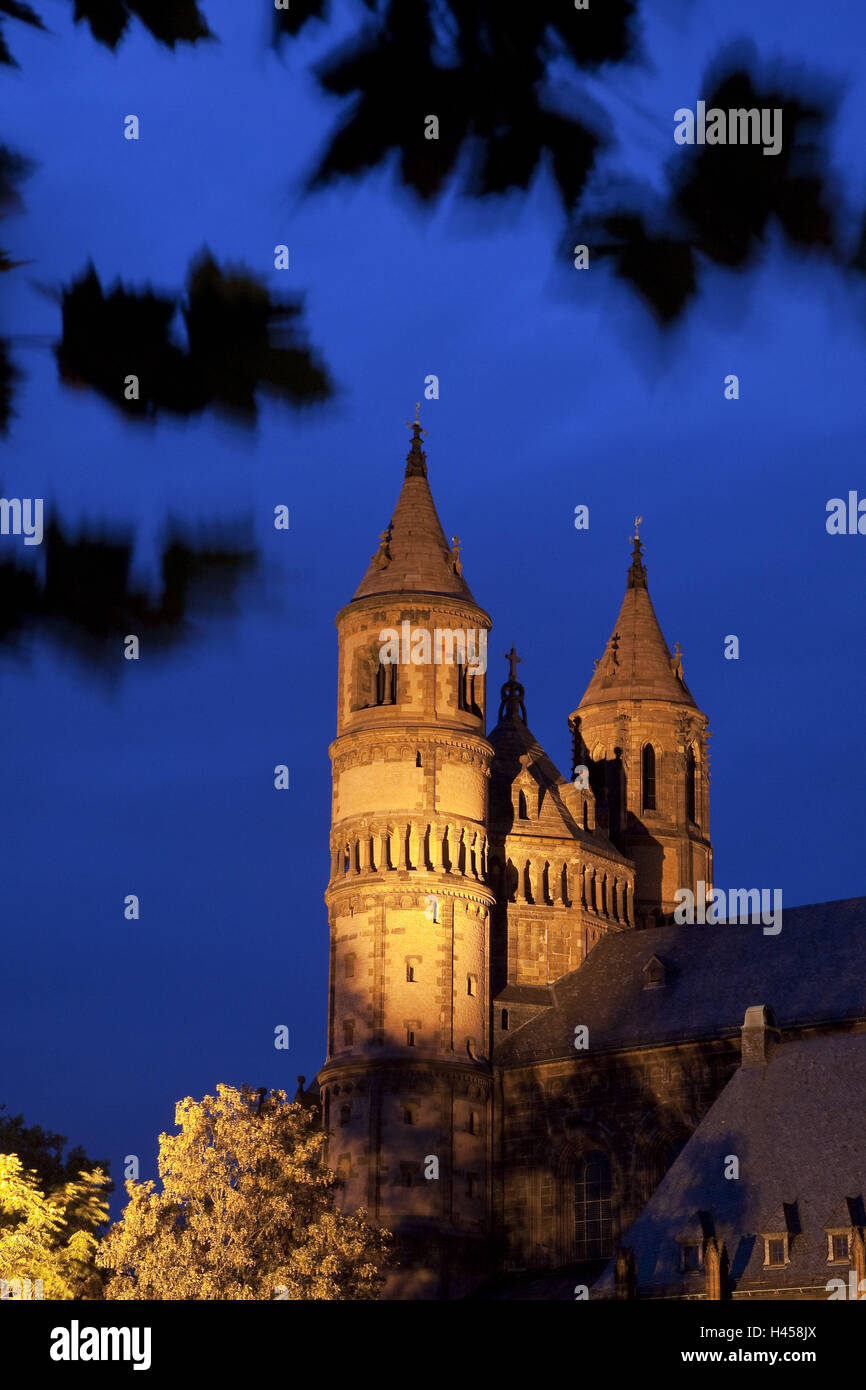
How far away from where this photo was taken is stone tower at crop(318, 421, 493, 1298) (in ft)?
216

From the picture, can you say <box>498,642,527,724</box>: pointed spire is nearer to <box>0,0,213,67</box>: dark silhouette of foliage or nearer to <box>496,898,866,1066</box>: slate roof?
<box>496,898,866,1066</box>: slate roof

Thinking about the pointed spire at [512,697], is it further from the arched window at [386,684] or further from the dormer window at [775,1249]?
the dormer window at [775,1249]

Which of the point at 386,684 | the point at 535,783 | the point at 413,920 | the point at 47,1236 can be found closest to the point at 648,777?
the point at 535,783

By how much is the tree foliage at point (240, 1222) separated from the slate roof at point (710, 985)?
63.9ft

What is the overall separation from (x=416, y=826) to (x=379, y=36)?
6312cm

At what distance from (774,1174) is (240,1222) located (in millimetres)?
14856

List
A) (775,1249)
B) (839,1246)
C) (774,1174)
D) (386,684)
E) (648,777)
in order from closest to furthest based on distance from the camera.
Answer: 1. (839,1246)
2. (775,1249)
3. (774,1174)
4. (386,684)
5. (648,777)

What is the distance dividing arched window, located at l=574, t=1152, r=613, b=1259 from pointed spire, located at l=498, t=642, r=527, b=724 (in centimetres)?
1915

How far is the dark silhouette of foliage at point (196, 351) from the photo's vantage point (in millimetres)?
6168

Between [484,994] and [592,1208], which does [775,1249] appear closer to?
[592,1208]

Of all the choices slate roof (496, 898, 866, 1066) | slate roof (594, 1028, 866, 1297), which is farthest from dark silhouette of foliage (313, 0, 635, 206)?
slate roof (496, 898, 866, 1066)

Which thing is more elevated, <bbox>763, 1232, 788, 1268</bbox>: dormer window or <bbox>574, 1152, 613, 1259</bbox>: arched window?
<bbox>574, 1152, 613, 1259</bbox>: arched window

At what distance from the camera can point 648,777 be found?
85.4 metres

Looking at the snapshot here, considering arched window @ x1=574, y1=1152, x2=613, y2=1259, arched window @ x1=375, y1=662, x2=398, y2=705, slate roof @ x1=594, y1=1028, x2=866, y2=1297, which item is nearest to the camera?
slate roof @ x1=594, y1=1028, x2=866, y2=1297
